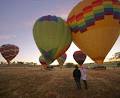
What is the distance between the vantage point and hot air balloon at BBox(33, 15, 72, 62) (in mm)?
20328

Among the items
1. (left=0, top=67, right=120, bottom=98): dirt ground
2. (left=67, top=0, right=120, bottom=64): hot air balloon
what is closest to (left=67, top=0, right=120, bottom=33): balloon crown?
(left=67, top=0, right=120, bottom=64): hot air balloon

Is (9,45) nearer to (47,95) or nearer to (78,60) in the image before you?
(78,60)

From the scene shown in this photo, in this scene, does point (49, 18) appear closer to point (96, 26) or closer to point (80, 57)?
point (96, 26)

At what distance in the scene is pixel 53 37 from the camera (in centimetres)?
2078

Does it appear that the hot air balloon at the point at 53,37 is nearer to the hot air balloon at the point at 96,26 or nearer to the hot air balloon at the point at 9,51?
the hot air balloon at the point at 96,26

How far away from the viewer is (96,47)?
2006 cm

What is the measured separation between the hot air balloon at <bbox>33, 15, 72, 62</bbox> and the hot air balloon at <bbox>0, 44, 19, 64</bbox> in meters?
42.5

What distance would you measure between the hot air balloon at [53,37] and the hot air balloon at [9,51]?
4245cm

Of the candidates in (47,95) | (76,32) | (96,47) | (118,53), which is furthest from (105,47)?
(118,53)

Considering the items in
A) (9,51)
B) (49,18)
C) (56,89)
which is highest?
(9,51)

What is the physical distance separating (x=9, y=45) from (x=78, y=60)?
76.0 feet

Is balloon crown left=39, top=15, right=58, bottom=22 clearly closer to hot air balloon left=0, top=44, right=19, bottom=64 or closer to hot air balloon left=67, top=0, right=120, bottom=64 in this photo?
hot air balloon left=67, top=0, right=120, bottom=64

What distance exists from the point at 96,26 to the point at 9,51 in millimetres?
47469

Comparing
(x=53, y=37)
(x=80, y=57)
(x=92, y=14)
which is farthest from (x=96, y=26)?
(x=80, y=57)
